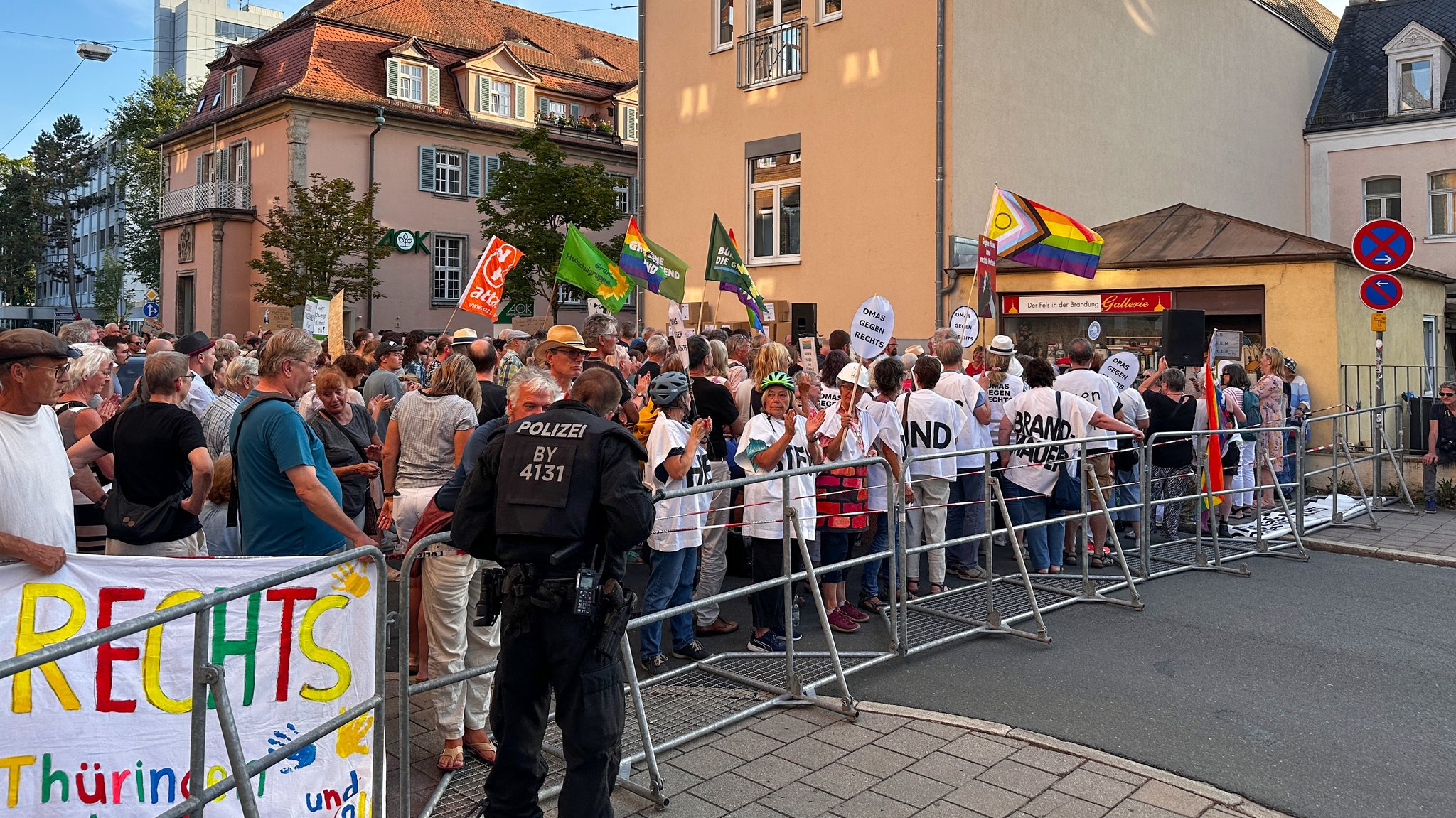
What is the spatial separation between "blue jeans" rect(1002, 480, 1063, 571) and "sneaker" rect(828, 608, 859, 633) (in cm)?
221

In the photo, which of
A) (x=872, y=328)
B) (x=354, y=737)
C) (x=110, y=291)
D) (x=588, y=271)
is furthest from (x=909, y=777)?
(x=110, y=291)

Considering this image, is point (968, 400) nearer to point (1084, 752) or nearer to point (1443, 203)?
point (1084, 752)

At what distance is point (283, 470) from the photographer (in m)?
4.67

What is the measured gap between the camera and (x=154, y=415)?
530 cm

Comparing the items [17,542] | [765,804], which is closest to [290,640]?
[17,542]

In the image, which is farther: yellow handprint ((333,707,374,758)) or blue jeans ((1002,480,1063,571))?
blue jeans ((1002,480,1063,571))

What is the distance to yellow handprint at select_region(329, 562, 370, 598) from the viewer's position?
3.82 m

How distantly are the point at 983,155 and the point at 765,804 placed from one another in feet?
51.9

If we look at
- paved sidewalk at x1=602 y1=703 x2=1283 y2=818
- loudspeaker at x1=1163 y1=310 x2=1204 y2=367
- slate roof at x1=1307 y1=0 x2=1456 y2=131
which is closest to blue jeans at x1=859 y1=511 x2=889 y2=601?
paved sidewalk at x1=602 y1=703 x2=1283 y2=818

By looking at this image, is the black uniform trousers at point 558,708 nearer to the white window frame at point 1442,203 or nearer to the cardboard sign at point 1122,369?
the cardboard sign at point 1122,369

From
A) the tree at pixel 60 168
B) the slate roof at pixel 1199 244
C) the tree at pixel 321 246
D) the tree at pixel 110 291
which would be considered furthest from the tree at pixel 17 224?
the slate roof at pixel 1199 244

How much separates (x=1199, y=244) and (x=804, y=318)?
673cm

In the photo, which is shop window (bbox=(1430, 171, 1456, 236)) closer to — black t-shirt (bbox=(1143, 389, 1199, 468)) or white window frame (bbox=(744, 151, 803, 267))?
white window frame (bbox=(744, 151, 803, 267))

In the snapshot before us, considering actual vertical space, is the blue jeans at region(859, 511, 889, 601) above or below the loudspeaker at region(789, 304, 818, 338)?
below
